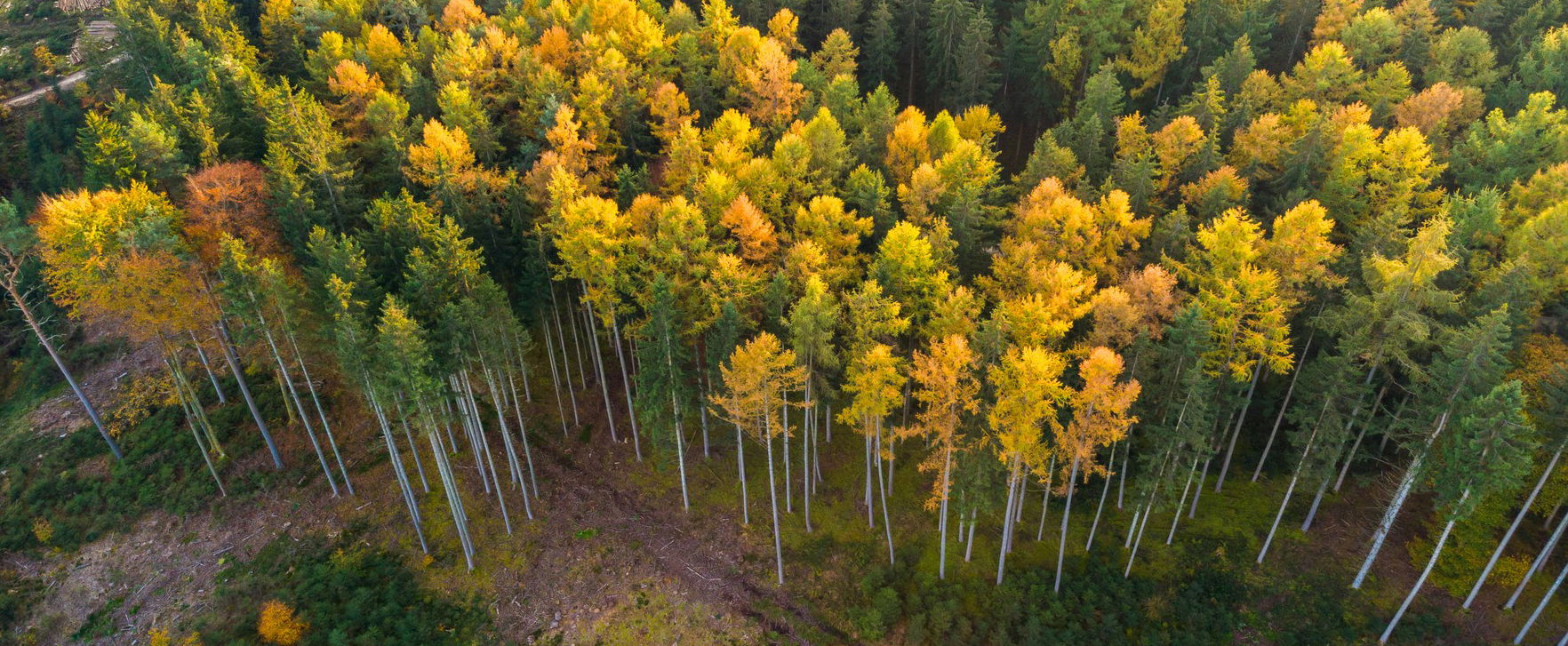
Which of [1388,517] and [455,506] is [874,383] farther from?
[1388,517]

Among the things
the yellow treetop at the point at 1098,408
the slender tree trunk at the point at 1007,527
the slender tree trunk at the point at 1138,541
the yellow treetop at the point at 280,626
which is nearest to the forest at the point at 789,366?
the yellow treetop at the point at 1098,408

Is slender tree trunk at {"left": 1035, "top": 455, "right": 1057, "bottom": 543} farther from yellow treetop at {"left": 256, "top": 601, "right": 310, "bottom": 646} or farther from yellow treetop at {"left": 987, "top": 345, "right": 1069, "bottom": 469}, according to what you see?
yellow treetop at {"left": 256, "top": 601, "right": 310, "bottom": 646}

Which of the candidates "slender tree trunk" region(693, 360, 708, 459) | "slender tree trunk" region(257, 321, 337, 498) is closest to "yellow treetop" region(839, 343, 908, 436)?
"slender tree trunk" region(693, 360, 708, 459)

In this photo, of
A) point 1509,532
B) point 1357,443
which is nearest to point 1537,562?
point 1509,532

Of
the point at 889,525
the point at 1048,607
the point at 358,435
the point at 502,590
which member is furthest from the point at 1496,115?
the point at 358,435

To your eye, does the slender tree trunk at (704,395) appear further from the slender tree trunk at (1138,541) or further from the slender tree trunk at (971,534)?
the slender tree trunk at (1138,541)

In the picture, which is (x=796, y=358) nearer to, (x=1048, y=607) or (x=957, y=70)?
(x=1048, y=607)
